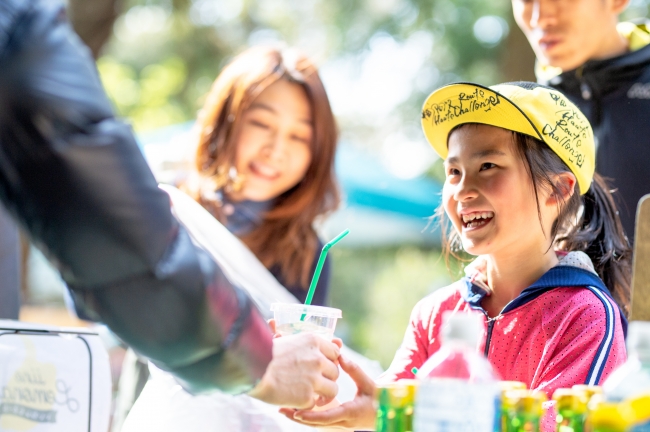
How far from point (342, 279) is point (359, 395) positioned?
10.5m

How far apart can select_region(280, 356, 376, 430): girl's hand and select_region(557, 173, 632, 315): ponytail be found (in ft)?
2.48

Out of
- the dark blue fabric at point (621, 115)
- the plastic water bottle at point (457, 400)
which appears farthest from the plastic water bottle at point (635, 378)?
the dark blue fabric at point (621, 115)

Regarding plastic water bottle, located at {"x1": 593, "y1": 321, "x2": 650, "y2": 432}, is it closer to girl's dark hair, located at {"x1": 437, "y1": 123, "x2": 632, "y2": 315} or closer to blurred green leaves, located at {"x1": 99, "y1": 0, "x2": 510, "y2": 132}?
girl's dark hair, located at {"x1": 437, "y1": 123, "x2": 632, "y2": 315}

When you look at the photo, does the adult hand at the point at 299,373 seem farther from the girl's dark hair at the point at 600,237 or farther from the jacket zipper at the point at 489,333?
the girl's dark hair at the point at 600,237

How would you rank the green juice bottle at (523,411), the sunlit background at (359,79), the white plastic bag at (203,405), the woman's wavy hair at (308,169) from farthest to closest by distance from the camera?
the sunlit background at (359,79) → the woman's wavy hair at (308,169) → the white plastic bag at (203,405) → the green juice bottle at (523,411)

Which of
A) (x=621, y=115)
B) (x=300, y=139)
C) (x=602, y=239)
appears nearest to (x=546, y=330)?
(x=602, y=239)

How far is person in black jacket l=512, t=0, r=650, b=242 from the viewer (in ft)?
7.61

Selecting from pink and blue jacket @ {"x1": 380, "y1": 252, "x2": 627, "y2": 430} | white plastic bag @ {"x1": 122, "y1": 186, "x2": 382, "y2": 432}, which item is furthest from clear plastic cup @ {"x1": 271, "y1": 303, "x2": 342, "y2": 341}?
pink and blue jacket @ {"x1": 380, "y1": 252, "x2": 627, "y2": 430}

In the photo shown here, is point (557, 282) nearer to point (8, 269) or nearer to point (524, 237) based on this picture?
point (524, 237)

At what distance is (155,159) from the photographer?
3566 millimetres

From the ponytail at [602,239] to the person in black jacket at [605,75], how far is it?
0.29 metres

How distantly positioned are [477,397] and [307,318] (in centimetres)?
57

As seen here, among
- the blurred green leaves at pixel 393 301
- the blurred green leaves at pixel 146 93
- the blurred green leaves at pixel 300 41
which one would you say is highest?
→ the blurred green leaves at pixel 300 41

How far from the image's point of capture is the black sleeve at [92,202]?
97 cm
